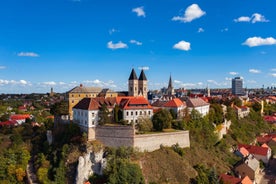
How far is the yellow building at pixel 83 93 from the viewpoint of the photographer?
5172 cm

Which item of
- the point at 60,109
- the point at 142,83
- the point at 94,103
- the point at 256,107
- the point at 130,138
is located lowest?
the point at 130,138

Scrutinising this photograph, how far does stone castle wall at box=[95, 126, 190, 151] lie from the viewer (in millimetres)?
37156

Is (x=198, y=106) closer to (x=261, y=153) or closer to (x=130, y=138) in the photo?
(x=261, y=153)

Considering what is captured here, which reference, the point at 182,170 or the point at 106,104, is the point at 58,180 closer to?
the point at 106,104

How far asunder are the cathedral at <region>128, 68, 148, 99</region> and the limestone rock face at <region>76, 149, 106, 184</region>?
74.3ft

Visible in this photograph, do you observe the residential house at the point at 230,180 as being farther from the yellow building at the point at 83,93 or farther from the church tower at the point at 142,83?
the yellow building at the point at 83,93

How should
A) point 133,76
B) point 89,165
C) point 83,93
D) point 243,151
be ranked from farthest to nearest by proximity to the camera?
1. point 133,76
2. point 83,93
3. point 243,151
4. point 89,165

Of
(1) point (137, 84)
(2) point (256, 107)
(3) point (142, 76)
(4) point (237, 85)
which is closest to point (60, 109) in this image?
(1) point (137, 84)

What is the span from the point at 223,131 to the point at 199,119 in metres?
9.43

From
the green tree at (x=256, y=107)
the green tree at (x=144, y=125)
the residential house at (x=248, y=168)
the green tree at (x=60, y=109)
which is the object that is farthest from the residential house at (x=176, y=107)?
the green tree at (x=256, y=107)

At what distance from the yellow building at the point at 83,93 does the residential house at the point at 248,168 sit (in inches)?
1112

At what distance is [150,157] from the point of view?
3706 cm

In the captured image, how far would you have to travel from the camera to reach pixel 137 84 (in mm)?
57656

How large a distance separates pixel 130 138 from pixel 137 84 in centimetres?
2226
